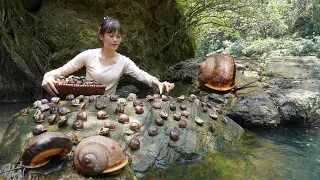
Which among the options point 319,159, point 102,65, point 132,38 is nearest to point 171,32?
point 132,38

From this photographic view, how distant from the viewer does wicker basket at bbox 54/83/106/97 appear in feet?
10.6

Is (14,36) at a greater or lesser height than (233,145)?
greater

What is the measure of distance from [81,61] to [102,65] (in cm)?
27

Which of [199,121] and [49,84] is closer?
[49,84]

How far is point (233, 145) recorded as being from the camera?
11.6ft

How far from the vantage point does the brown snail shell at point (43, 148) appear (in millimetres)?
1998

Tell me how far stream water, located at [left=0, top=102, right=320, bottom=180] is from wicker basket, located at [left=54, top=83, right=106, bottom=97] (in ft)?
4.07

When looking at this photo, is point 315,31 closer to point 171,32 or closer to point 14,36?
point 171,32

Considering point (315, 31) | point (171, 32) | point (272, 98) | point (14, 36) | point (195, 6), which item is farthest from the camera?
point (315, 31)

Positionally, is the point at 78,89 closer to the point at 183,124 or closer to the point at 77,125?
the point at 77,125

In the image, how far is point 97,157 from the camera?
2.07 metres

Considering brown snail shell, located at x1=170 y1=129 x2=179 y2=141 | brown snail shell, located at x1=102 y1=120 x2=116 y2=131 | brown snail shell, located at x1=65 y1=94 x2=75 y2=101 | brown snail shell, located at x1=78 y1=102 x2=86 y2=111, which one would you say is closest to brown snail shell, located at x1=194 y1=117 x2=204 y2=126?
brown snail shell, located at x1=170 y1=129 x2=179 y2=141

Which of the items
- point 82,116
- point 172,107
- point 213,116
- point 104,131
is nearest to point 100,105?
point 82,116

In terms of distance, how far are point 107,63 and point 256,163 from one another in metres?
2.21
